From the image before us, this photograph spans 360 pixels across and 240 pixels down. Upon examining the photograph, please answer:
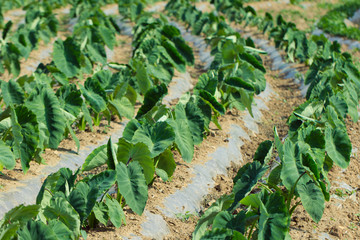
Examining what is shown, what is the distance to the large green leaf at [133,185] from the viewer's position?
396 centimetres

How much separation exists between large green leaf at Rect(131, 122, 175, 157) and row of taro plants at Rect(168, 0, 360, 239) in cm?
69

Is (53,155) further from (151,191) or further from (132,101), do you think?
(132,101)

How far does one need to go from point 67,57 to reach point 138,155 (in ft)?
11.7

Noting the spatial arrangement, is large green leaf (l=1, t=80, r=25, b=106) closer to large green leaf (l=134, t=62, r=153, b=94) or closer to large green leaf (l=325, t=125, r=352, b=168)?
large green leaf (l=134, t=62, r=153, b=94)

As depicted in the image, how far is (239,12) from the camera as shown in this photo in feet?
47.7

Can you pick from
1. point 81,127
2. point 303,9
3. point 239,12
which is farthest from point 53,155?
point 303,9

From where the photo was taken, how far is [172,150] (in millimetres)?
5863

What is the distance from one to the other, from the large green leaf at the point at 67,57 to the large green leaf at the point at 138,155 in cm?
310

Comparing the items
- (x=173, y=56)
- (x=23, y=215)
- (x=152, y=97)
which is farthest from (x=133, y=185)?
(x=173, y=56)

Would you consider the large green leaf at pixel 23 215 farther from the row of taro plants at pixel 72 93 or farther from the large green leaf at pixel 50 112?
the large green leaf at pixel 50 112

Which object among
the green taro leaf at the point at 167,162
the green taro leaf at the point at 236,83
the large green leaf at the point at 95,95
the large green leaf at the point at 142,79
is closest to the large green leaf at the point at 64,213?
the green taro leaf at the point at 167,162

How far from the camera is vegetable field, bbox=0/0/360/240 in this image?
3.71 m

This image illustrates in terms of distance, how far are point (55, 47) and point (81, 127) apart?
1.70 meters

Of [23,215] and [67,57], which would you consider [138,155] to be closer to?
[23,215]
